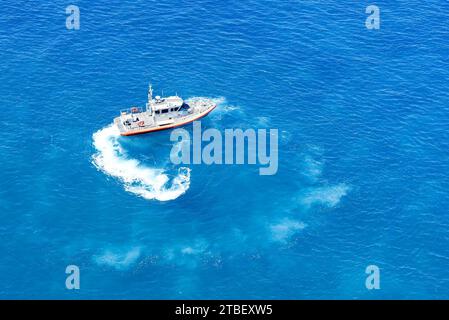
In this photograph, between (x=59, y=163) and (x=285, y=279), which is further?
(x=59, y=163)

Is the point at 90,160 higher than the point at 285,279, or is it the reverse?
the point at 90,160

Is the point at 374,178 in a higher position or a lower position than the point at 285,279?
higher
